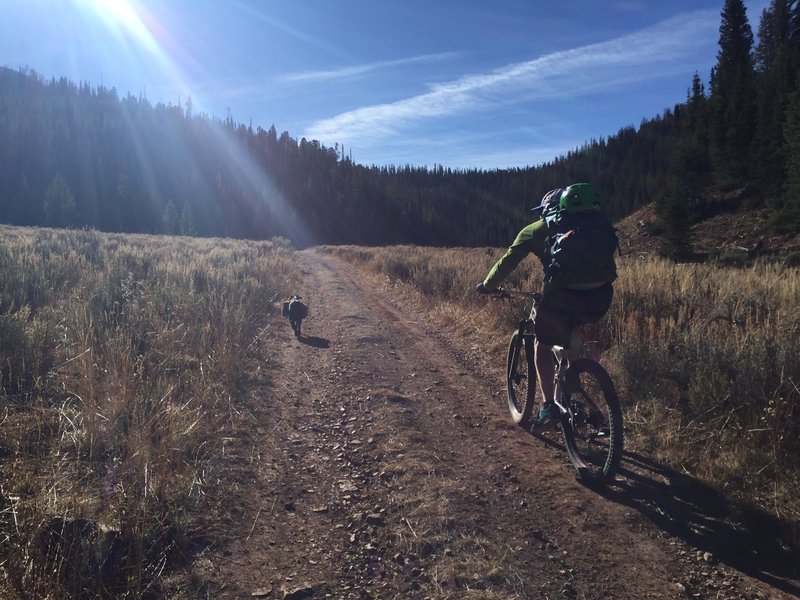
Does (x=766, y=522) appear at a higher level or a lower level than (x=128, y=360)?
lower

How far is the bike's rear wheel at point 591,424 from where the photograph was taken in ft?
11.3

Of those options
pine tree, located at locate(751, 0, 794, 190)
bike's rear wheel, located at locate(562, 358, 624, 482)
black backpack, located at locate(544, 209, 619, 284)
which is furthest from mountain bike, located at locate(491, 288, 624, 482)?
pine tree, located at locate(751, 0, 794, 190)

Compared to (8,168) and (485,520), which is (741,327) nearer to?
(485,520)

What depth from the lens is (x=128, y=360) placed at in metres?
4.68

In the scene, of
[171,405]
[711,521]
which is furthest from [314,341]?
[711,521]

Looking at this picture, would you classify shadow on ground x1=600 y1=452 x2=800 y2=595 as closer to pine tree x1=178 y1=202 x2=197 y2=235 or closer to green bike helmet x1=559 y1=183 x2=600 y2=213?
green bike helmet x1=559 y1=183 x2=600 y2=213

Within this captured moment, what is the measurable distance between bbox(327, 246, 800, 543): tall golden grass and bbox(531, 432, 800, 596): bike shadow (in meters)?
0.09

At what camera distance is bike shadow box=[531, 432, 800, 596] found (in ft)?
9.04

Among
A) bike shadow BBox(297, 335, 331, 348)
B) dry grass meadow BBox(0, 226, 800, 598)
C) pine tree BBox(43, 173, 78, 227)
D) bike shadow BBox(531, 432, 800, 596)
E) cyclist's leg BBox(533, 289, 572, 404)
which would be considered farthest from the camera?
pine tree BBox(43, 173, 78, 227)

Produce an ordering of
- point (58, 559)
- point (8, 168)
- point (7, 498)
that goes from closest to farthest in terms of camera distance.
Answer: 1. point (58, 559)
2. point (7, 498)
3. point (8, 168)

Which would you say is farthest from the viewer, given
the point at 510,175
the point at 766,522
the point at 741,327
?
the point at 510,175

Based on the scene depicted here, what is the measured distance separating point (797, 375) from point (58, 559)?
5092 millimetres

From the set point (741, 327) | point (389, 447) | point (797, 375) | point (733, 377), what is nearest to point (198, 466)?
point (389, 447)

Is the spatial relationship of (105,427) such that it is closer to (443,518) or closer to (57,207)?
(443,518)
